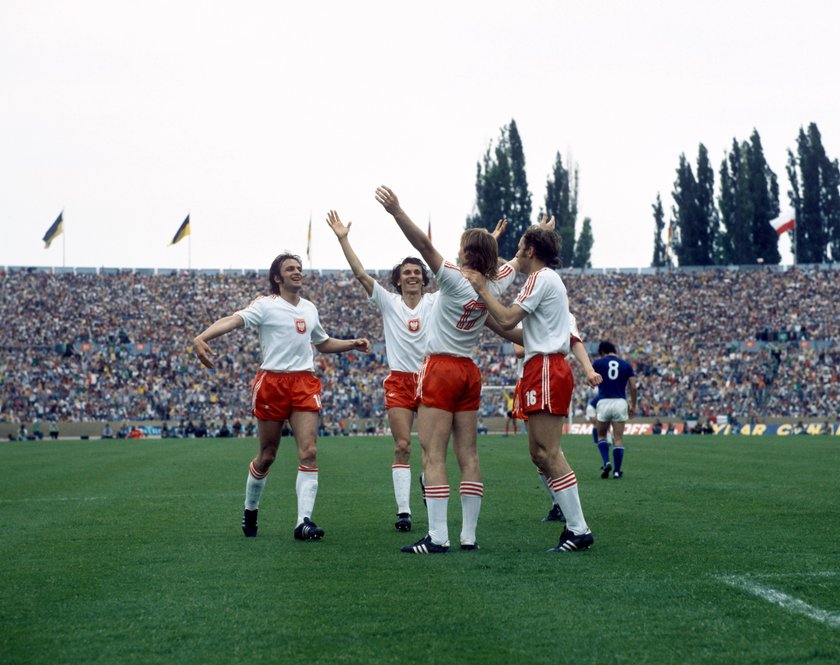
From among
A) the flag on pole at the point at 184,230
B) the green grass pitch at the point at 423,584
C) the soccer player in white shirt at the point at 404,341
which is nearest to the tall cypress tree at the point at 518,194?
the flag on pole at the point at 184,230

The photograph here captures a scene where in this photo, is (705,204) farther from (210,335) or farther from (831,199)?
(210,335)

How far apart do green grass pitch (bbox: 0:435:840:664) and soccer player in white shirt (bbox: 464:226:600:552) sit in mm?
373

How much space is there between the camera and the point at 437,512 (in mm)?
7480

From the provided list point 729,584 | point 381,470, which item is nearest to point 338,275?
point 381,470

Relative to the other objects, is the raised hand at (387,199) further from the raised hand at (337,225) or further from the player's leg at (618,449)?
the player's leg at (618,449)

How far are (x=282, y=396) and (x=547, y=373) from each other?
8.31 feet

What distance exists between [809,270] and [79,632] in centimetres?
6532

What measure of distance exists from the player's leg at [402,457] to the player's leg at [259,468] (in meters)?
1.28

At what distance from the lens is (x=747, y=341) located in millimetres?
57656

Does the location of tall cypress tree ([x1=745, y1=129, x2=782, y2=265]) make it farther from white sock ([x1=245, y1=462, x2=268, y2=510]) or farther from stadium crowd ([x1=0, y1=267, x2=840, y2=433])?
white sock ([x1=245, y1=462, x2=268, y2=510])

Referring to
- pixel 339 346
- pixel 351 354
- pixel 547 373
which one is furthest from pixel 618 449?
pixel 351 354

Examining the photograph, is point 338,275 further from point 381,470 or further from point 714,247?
point 381,470

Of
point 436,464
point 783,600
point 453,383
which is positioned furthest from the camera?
point 436,464

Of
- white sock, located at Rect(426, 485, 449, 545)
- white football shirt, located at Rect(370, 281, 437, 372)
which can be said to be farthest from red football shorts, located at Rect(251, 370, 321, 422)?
white sock, located at Rect(426, 485, 449, 545)
